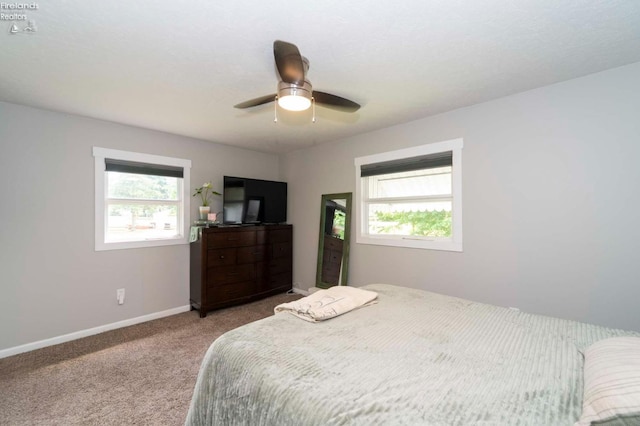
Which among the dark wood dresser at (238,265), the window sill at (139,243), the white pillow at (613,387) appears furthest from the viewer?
the dark wood dresser at (238,265)

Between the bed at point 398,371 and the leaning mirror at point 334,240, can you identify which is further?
the leaning mirror at point 334,240

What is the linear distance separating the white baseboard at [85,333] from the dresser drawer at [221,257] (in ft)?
2.75

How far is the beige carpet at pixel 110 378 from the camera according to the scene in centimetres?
189

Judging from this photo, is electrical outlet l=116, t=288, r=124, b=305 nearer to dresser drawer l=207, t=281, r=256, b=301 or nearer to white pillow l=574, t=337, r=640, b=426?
dresser drawer l=207, t=281, r=256, b=301

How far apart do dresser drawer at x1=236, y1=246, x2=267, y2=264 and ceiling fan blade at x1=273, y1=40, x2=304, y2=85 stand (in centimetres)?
285

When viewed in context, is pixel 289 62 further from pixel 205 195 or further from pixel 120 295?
pixel 120 295

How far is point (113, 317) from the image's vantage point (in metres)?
3.33

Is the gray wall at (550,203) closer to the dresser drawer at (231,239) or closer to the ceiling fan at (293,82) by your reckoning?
the ceiling fan at (293,82)

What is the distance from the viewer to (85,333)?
3123 mm

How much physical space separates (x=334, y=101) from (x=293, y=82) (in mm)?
458

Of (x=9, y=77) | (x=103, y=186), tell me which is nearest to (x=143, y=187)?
(x=103, y=186)

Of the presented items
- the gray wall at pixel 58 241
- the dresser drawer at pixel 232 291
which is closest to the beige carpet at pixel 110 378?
the gray wall at pixel 58 241

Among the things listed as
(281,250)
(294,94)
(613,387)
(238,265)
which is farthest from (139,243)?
(613,387)

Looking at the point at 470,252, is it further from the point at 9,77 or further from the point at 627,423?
the point at 9,77
